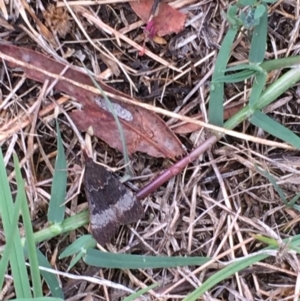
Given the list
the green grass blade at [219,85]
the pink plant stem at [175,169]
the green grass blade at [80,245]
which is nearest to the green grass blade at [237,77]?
the green grass blade at [219,85]

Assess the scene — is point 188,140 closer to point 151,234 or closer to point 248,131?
point 248,131

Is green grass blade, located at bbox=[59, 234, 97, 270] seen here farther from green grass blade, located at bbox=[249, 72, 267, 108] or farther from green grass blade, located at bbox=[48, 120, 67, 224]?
green grass blade, located at bbox=[249, 72, 267, 108]

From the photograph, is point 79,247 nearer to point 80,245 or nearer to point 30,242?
point 80,245

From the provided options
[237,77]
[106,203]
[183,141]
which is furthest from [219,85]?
[106,203]

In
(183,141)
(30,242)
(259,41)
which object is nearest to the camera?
(30,242)

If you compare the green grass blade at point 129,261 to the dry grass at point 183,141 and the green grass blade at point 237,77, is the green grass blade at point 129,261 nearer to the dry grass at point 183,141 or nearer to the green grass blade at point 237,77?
the dry grass at point 183,141

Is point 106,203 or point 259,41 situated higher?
point 259,41

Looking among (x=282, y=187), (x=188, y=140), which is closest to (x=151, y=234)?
(x=188, y=140)
